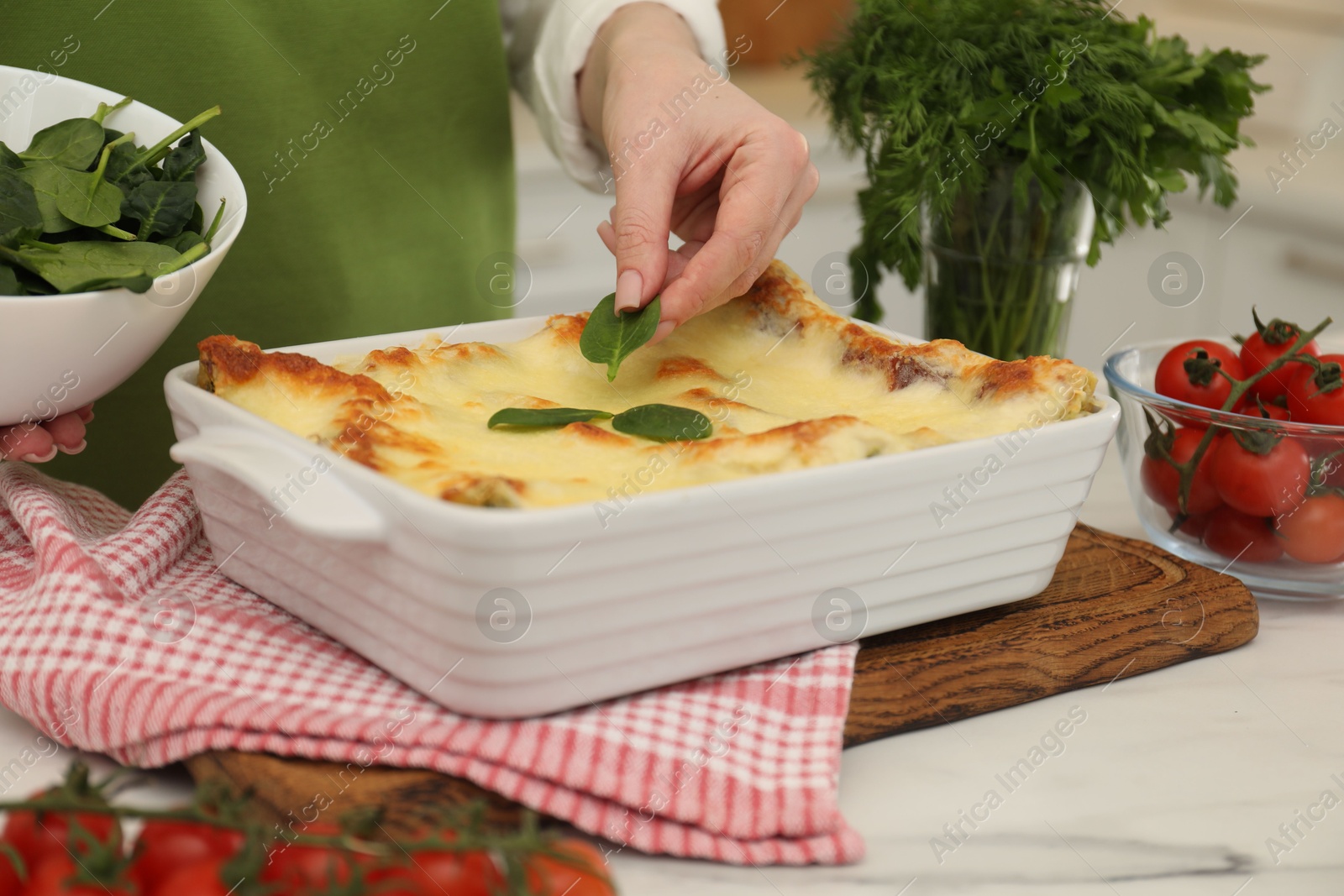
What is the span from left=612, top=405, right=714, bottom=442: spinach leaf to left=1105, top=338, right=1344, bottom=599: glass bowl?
1.30 feet

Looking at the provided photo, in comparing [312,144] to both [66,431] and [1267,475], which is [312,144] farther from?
[1267,475]

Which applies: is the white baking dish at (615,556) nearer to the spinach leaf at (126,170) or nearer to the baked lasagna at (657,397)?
the baked lasagna at (657,397)

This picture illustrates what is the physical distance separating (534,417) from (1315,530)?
1.94 ft

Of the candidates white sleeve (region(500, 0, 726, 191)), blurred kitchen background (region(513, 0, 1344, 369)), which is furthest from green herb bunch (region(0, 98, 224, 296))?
blurred kitchen background (region(513, 0, 1344, 369))

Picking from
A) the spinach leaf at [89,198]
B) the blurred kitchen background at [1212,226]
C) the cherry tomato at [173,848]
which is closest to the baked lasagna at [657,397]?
the spinach leaf at [89,198]

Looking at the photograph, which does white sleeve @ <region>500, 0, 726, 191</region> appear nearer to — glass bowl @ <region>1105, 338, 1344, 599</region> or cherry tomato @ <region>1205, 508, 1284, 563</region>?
glass bowl @ <region>1105, 338, 1344, 599</region>

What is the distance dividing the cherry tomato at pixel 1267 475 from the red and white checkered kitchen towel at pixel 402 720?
356 millimetres

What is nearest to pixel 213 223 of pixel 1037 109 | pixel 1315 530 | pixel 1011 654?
pixel 1011 654

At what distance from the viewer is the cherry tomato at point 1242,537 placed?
0.97 meters

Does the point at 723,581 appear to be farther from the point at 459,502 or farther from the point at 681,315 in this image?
the point at 681,315

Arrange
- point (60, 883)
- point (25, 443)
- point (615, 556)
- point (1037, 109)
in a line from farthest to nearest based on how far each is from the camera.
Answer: point (1037, 109), point (25, 443), point (615, 556), point (60, 883)

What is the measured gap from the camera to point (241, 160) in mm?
1249

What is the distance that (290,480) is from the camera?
0.71m

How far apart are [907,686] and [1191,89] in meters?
0.75
